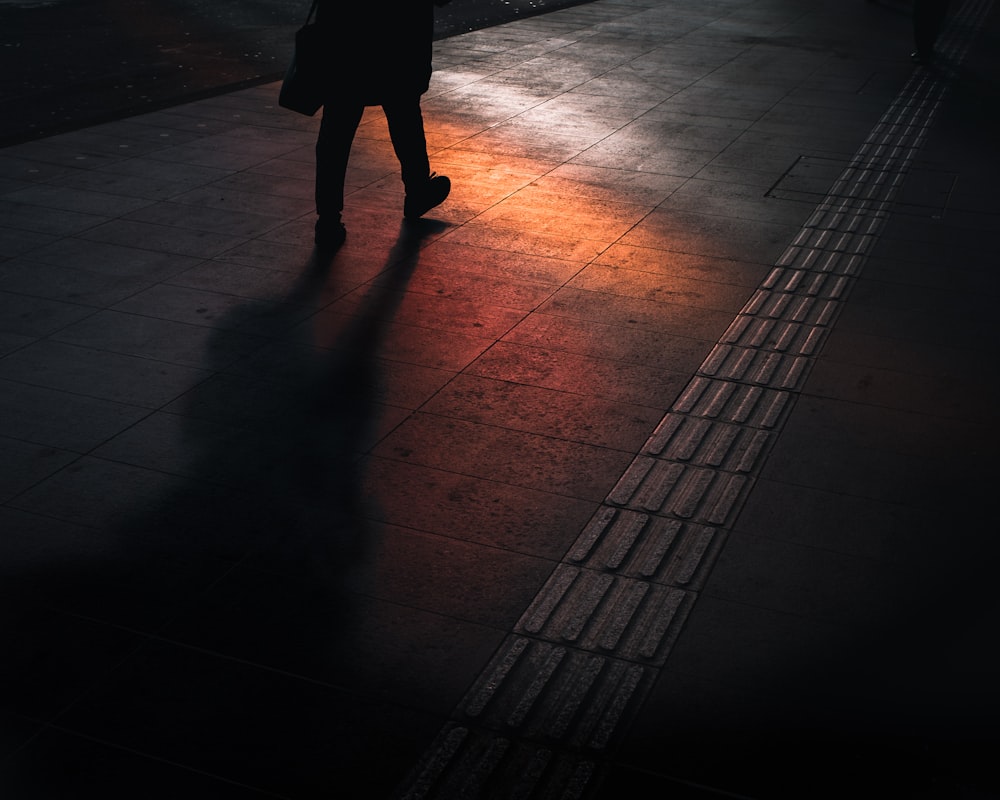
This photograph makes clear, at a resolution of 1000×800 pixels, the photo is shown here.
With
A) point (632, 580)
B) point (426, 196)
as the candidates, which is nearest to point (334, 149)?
point (426, 196)

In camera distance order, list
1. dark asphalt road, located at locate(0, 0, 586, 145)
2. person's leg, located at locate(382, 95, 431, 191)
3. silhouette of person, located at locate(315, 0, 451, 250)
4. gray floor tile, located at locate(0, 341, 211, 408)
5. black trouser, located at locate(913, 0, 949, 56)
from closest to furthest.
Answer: gray floor tile, located at locate(0, 341, 211, 408) < silhouette of person, located at locate(315, 0, 451, 250) < person's leg, located at locate(382, 95, 431, 191) < dark asphalt road, located at locate(0, 0, 586, 145) < black trouser, located at locate(913, 0, 949, 56)

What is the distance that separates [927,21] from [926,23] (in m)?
0.03

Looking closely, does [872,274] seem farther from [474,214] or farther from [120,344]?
[120,344]

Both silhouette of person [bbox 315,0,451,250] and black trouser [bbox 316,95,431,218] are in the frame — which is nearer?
silhouette of person [bbox 315,0,451,250]

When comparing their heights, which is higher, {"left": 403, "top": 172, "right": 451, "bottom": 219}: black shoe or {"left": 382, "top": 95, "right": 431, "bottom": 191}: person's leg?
{"left": 382, "top": 95, "right": 431, "bottom": 191}: person's leg

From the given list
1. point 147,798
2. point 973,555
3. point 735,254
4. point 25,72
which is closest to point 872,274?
point 735,254

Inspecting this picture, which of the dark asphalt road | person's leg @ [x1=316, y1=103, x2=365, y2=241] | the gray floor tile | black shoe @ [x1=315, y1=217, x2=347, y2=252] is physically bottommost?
the dark asphalt road

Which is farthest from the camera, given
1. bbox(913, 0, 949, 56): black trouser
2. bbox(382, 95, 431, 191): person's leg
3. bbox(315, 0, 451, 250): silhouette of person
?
bbox(913, 0, 949, 56): black trouser

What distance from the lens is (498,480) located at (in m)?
3.90

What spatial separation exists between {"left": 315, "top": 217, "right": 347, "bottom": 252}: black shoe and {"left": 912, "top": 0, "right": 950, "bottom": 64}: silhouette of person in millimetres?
7380

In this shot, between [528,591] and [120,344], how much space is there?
2274mm

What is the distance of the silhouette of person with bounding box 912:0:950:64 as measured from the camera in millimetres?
11203

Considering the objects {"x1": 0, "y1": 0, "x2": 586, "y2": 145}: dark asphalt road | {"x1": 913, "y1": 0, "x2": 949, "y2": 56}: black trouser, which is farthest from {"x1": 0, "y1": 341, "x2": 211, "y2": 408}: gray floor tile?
{"x1": 913, "y1": 0, "x2": 949, "y2": 56}: black trouser

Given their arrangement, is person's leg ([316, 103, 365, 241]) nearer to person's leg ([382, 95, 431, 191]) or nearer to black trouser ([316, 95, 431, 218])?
black trouser ([316, 95, 431, 218])
